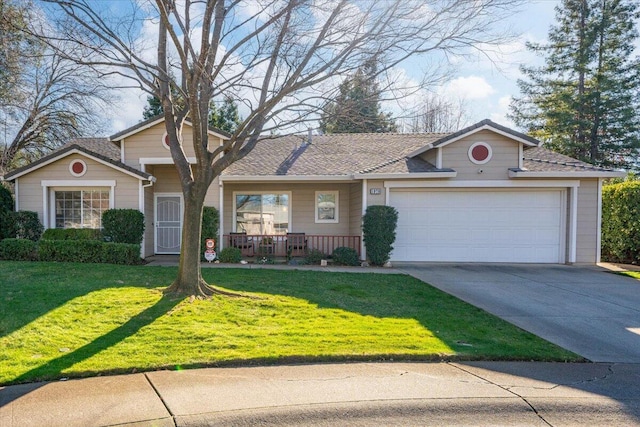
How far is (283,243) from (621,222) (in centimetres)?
1142

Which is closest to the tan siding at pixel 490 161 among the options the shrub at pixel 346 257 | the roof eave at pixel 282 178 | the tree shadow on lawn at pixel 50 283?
the roof eave at pixel 282 178

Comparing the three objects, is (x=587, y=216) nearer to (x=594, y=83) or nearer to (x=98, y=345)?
(x=98, y=345)

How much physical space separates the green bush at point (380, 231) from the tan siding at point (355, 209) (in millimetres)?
969

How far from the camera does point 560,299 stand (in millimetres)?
8133

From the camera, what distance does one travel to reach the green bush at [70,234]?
11.7m

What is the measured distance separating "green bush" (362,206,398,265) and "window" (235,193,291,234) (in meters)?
3.80

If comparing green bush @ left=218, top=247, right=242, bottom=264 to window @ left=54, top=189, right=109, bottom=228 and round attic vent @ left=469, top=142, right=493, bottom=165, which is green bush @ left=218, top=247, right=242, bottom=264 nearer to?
window @ left=54, top=189, right=109, bottom=228

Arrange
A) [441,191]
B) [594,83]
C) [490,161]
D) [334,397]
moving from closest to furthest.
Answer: [334,397] → [490,161] → [441,191] → [594,83]

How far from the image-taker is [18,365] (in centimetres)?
422

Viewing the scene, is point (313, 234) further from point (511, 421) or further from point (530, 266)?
point (511, 421)

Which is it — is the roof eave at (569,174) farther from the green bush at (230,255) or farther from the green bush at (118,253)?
the green bush at (118,253)

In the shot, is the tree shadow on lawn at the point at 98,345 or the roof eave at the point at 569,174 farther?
the roof eave at the point at 569,174

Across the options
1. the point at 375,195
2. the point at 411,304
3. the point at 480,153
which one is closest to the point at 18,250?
the point at 375,195

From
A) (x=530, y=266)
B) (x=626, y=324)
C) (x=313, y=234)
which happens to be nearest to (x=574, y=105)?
(x=530, y=266)
